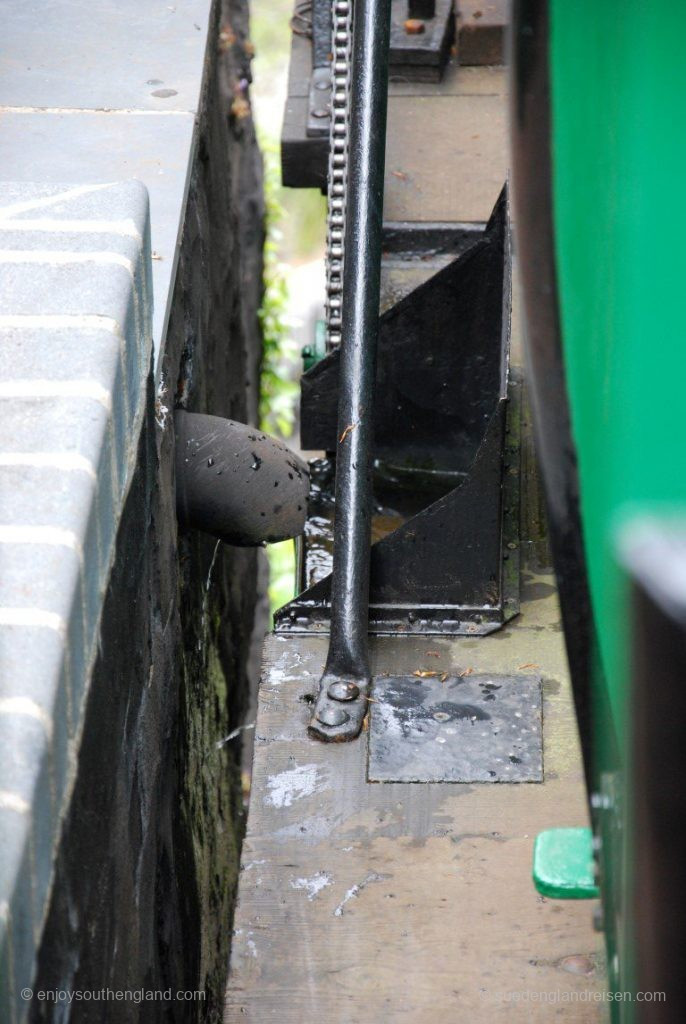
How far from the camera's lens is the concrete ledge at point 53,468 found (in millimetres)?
1223

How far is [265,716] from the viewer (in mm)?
2574

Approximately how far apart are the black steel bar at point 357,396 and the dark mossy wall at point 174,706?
1.17ft

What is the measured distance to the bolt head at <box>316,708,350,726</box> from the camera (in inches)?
99.9

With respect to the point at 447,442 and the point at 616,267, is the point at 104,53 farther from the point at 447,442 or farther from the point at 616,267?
the point at 616,267

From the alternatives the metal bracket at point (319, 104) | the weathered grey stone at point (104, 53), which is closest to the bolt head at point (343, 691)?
the weathered grey stone at point (104, 53)

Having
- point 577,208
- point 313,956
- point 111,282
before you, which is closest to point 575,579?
point 577,208

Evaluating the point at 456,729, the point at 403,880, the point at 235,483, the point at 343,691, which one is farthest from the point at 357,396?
the point at 403,880

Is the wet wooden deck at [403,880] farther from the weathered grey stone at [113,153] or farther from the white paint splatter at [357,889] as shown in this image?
the weathered grey stone at [113,153]

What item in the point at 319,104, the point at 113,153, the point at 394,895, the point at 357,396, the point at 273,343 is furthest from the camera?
the point at 273,343

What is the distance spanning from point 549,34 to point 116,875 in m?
1.29

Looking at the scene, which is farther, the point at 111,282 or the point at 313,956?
the point at 313,956

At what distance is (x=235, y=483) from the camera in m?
2.91

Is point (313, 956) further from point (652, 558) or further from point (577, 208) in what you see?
point (652, 558)

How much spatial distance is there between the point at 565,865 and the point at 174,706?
150 cm
